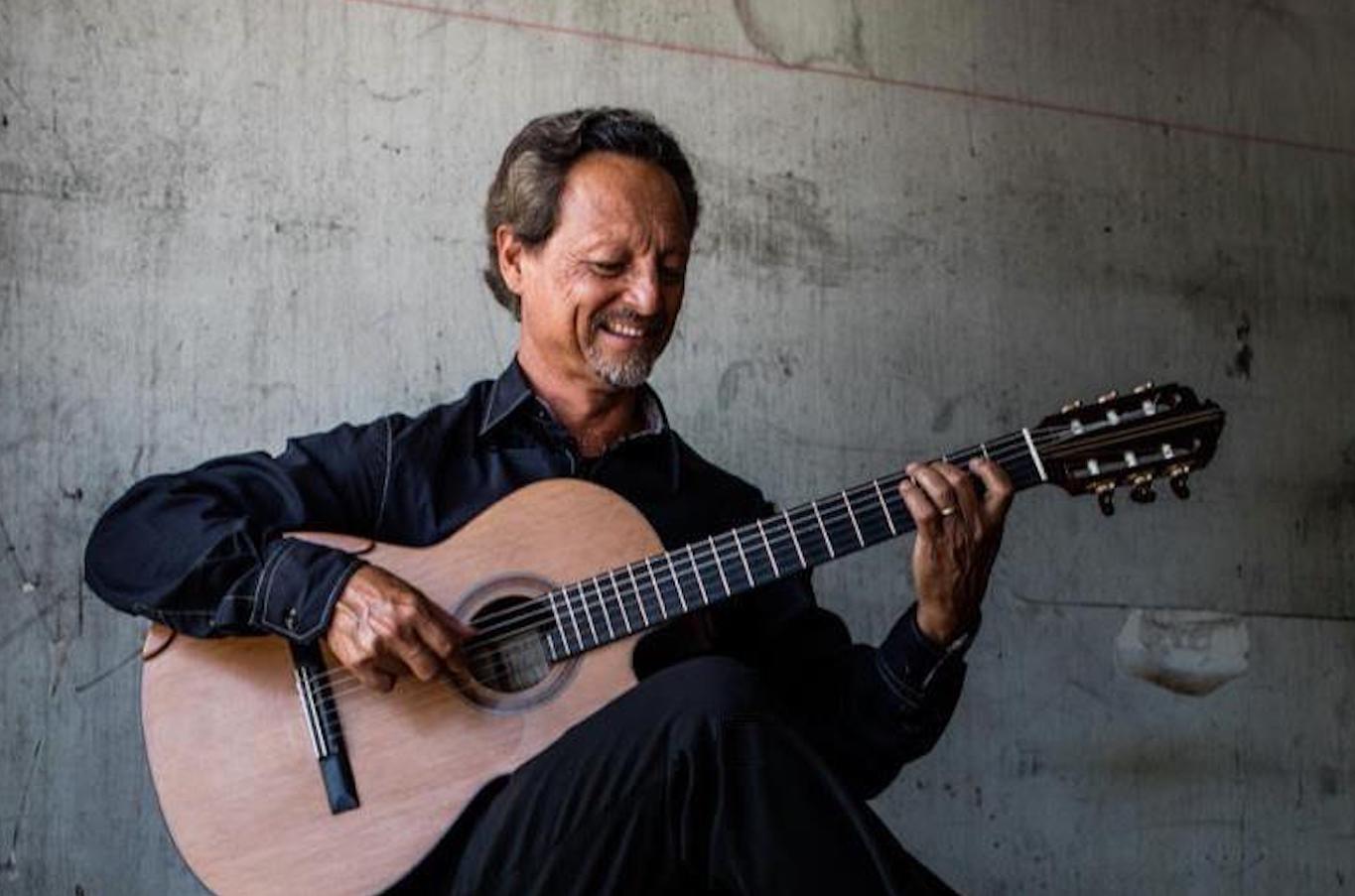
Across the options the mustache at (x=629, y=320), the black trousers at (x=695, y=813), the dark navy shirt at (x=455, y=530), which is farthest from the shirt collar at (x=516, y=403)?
the black trousers at (x=695, y=813)

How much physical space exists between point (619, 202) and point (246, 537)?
2.58 ft

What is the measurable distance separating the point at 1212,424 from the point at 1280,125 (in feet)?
5.58

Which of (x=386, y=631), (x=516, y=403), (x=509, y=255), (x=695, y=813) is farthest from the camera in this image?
(x=509, y=255)

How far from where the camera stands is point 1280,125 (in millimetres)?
3604

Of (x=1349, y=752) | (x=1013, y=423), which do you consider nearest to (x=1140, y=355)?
(x=1013, y=423)

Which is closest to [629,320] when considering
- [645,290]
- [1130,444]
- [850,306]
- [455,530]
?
[645,290]

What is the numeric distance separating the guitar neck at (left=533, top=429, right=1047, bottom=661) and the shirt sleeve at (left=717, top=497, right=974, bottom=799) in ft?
0.54

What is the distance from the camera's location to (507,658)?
2.12m

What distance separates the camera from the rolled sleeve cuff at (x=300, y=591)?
205 centimetres

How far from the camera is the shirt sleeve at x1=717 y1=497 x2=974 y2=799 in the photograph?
7.31 feet

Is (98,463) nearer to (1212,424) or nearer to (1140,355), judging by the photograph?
(1212,424)

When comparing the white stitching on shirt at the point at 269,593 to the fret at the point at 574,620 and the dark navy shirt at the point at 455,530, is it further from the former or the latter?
the fret at the point at 574,620

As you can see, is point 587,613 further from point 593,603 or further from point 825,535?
point 825,535

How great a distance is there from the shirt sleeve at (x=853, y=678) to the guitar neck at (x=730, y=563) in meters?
0.16
